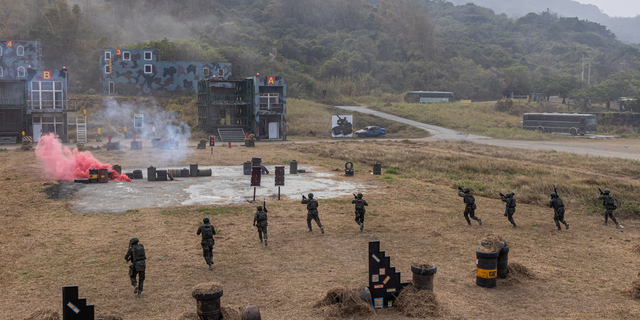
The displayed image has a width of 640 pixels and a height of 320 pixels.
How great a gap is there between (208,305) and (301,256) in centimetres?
618

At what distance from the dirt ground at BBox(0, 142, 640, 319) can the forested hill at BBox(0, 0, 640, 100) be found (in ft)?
233


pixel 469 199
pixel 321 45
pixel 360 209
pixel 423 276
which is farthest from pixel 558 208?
pixel 321 45

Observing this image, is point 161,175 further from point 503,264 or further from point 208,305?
point 503,264

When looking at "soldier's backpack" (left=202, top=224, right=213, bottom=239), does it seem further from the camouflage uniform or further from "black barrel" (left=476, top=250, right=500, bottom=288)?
the camouflage uniform

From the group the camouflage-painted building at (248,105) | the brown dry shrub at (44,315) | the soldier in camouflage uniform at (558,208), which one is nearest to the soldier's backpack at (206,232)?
the brown dry shrub at (44,315)

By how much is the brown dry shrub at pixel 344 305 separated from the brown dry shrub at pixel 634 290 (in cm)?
669

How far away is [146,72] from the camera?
74.5 meters

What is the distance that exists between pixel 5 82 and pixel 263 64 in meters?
56.9

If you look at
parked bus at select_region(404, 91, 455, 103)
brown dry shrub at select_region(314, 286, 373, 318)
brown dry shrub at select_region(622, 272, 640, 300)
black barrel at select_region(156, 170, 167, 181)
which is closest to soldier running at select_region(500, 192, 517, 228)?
brown dry shrub at select_region(622, 272, 640, 300)

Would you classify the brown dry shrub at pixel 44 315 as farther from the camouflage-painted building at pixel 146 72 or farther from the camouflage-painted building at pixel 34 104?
the camouflage-painted building at pixel 146 72

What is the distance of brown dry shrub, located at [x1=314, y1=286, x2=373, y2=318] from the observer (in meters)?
10.5

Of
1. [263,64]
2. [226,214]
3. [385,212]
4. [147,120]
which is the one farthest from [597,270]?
[263,64]

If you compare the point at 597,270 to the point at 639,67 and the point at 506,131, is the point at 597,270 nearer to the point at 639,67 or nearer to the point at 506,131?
the point at 506,131

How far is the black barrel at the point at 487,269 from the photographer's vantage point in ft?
39.7
